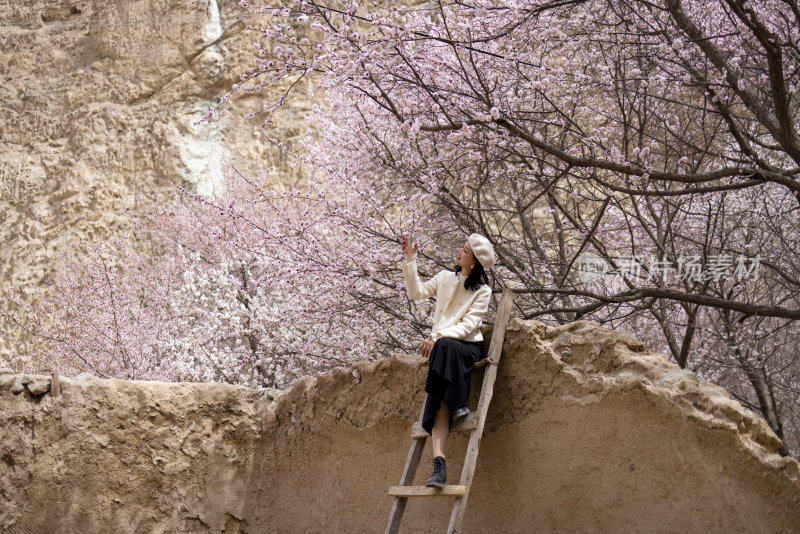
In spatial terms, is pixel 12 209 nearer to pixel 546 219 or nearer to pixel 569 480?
pixel 546 219

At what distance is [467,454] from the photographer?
3.52 metres

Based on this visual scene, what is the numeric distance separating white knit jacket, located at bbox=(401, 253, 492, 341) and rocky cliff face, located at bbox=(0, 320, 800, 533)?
0.21 m

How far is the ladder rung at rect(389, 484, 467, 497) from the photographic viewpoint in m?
3.39

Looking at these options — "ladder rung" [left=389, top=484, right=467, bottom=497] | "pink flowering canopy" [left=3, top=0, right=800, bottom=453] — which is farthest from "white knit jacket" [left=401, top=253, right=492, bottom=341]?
"pink flowering canopy" [left=3, top=0, right=800, bottom=453]

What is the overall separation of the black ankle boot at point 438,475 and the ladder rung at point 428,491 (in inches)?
0.8

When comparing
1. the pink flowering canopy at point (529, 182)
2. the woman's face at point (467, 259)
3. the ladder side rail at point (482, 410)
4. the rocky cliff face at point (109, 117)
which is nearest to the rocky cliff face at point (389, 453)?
the ladder side rail at point (482, 410)

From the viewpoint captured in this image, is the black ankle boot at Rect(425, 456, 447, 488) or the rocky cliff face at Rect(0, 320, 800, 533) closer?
the rocky cliff face at Rect(0, 320, 800, 533)

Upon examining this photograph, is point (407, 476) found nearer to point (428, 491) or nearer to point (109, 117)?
point (428, 491)

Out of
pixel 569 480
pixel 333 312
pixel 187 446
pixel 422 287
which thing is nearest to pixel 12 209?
pixel 333 312

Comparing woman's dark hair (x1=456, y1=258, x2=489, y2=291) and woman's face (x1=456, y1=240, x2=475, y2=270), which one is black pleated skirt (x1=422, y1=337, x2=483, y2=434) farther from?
woman's face (x1=456, y1=240, x2=475, y2=270)

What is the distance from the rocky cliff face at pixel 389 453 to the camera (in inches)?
124

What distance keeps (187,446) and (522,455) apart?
2.06 m

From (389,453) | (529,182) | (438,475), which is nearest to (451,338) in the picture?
(438,475)

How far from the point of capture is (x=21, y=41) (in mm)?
16031
